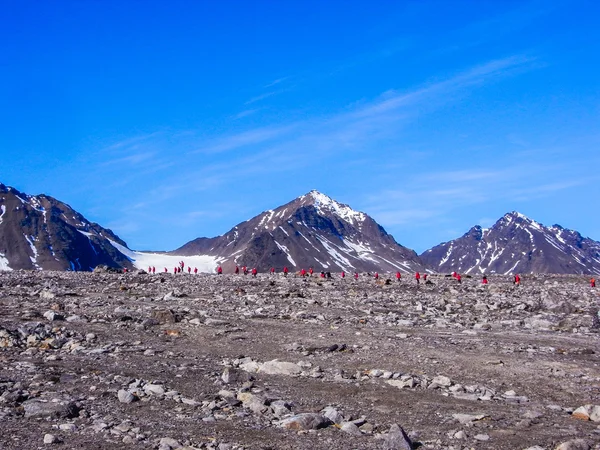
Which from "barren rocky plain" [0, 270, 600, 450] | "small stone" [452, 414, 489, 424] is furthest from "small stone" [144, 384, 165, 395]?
"small stone" [452, 414, 489, 424]

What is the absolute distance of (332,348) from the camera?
1355 cm

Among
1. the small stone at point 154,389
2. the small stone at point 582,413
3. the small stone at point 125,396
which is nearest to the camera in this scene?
the small stone at point 582,413

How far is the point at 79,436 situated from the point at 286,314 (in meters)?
12.0

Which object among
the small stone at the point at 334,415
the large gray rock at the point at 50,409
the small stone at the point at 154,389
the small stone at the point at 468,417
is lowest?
the small stone at the point at 468,417

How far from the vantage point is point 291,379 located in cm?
1112

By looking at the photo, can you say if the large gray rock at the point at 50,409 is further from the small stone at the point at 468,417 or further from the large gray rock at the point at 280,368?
the small stone at the point at 468,417

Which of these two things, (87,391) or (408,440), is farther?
(87,391)

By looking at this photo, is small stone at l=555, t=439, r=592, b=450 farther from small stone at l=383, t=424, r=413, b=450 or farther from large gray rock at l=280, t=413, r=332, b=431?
large gray rock at l=280, t=413, r=332, b=431

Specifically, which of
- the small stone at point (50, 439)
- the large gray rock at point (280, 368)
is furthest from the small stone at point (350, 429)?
the small stone at point (50, 439)

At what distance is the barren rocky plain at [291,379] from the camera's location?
26.4 feet

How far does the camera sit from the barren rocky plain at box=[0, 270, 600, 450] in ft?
26.4

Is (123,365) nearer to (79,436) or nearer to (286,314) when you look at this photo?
(79,436)

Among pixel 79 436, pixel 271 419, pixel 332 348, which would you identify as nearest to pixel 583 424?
pixel 271 419

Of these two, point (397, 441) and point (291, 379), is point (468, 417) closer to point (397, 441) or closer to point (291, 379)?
point (397, 441)
